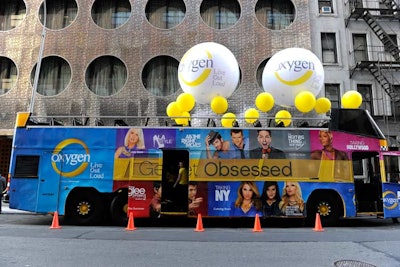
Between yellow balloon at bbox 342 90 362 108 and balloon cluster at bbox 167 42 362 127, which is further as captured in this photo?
yellow balloon at bbox 342 90 362 108

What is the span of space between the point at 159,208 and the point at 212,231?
188 centimetres

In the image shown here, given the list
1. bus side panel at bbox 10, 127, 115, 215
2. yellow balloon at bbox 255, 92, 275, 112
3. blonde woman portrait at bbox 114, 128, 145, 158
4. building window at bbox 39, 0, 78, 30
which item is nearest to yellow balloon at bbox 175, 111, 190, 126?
blonde woman portrait at bbox 114, 128, 145, 158

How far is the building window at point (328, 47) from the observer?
2136 centimetres

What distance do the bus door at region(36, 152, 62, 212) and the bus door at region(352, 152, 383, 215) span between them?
9.63m

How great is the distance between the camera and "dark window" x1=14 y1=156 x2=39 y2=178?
36.5 ft

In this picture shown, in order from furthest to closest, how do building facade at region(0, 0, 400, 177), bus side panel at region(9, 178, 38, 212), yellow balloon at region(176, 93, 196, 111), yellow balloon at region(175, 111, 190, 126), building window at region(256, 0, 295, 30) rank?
building window at region(256, 0, 295, 30) < building facade at region(0, 0, 400, 177) < yellow balloon at region(175, 111, 190, 126) < yellow balloon at region(176, 93, 196, 111) < bus side panel at region(9, 178, 38, 212)

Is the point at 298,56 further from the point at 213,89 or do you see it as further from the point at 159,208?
the point at 159,208

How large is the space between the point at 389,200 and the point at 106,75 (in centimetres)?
1572

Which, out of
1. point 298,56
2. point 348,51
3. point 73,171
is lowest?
point 73,171

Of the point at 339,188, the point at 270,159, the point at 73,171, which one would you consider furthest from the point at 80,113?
the point at 339,188

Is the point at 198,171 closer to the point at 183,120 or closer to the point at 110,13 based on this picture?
the point at 183,120

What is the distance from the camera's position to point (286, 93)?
1160 cm

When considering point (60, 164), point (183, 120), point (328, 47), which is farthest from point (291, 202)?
point (328, 47)

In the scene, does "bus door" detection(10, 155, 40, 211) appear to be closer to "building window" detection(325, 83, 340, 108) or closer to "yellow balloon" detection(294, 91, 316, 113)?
"yellow balloon" detection(294, 91, 316, 113)
